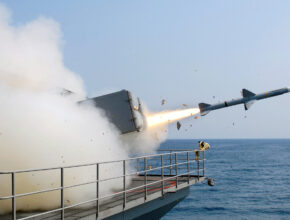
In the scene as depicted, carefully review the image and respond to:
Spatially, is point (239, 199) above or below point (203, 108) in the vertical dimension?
below

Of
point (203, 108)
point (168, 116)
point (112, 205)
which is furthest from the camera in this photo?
point (203, 108)

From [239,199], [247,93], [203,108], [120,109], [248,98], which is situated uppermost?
[247,93]

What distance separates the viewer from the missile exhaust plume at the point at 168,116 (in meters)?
16.2

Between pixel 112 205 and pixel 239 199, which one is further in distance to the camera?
pixel 239 199

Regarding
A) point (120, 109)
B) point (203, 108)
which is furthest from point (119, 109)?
point (203, 108)

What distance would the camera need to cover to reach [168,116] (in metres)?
20.1

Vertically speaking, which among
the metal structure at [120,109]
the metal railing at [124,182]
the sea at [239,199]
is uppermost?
the metal structure at [120,109]

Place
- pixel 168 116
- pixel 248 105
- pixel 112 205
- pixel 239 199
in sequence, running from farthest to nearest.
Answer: pixel 239 199, pixel 248 105, pixel 168 116, pixel 112 205

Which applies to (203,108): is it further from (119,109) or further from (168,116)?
(119,109)

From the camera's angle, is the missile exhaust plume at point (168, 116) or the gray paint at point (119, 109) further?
the missile exhaust plume at point (168, 116)

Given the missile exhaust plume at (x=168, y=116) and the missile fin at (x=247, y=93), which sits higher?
the missile fin at (x=247, y=93)

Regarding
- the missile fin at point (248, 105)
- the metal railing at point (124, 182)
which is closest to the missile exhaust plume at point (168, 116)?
the metal railing at point (124, 182)

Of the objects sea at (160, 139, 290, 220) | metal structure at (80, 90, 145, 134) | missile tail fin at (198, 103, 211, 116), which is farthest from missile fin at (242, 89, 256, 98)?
sea at (160, 139, 290, 220)

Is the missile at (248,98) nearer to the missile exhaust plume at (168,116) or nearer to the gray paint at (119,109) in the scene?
the missile exhaust plume at (168,116)
